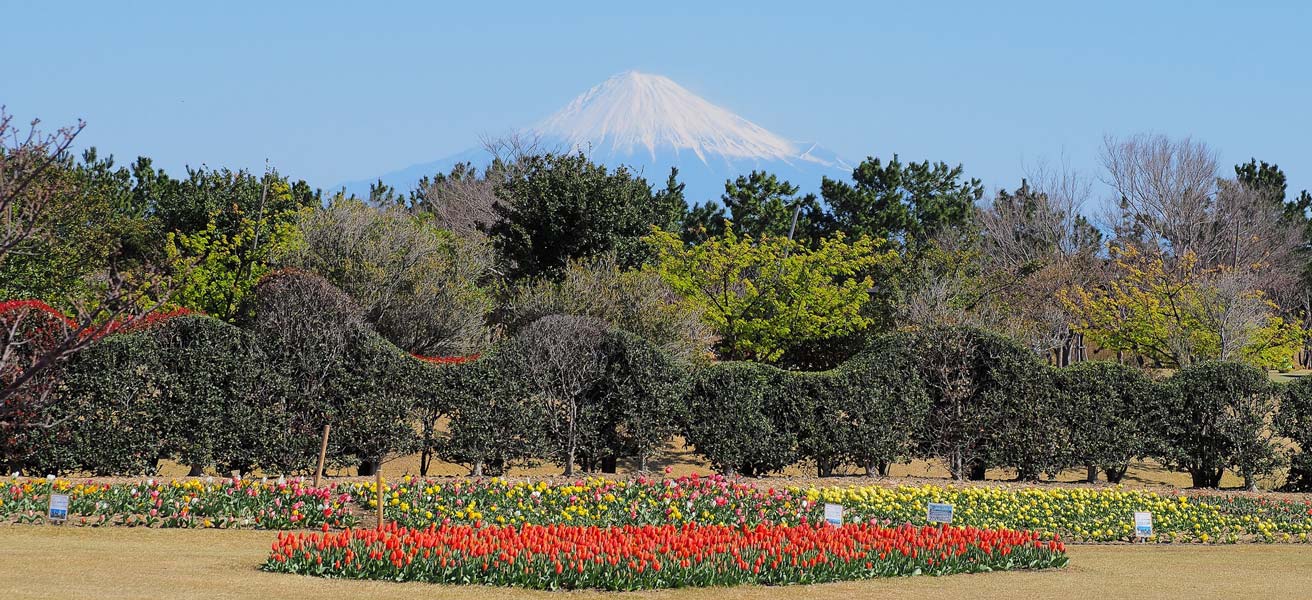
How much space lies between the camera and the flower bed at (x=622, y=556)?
970cm

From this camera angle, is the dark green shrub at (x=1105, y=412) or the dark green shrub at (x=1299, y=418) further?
the dark green shrub at (x=1299, y=418)

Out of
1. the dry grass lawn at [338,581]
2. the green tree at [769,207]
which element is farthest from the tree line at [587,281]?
the green tree at [769,207]

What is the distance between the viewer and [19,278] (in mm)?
28781

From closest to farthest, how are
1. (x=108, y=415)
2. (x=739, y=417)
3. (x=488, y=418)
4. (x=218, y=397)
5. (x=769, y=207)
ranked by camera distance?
(x=108, y=415)
(x=218, y=397)
(x=488, y=418)
(x=739, y=417)
(x=769, y=207)

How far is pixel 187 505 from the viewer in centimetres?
1297

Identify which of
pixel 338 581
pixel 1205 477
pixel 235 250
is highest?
pixel 235 250

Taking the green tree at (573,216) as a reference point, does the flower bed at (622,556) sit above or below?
below

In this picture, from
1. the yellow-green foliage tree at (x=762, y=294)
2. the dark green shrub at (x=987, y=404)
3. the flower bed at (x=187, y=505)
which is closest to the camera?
the flower bed at (x=187, y=505)

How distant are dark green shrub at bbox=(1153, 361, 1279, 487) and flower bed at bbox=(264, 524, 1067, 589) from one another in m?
9.33

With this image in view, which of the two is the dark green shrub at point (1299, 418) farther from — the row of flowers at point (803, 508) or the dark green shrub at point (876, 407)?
the dark green shrub at point (876, 407)

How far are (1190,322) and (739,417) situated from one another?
22128 mm

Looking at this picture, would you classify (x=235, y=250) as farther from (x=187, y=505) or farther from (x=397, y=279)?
(x=187, y=505)

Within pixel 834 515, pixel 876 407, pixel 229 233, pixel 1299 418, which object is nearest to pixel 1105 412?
pixel 1299 418

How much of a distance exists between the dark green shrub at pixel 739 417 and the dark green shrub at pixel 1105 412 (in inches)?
164
